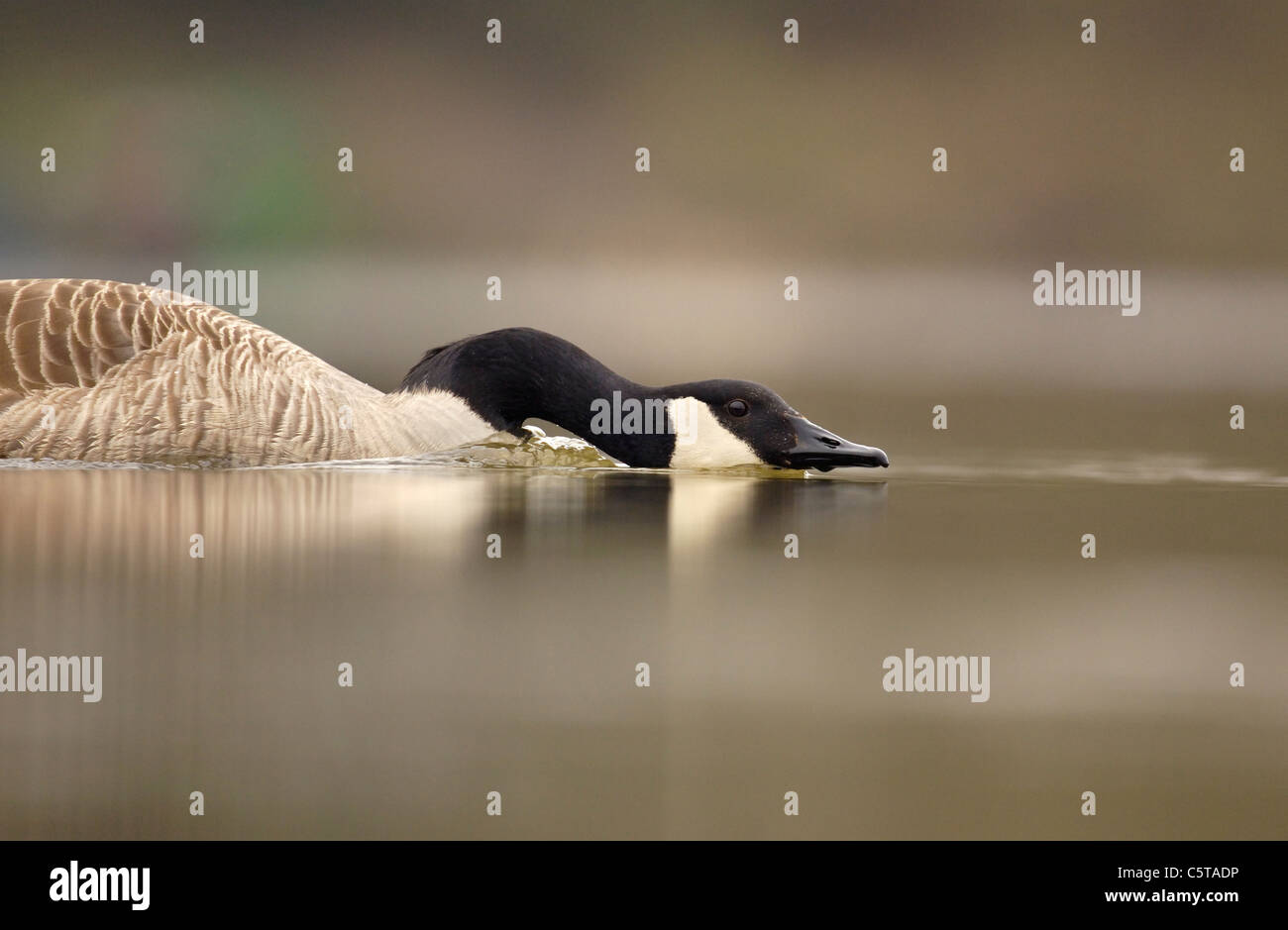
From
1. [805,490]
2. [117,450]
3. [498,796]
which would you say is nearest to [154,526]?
[117,450]

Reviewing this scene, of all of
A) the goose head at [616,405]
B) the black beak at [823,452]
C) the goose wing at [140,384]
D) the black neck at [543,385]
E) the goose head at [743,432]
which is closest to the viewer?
the goose wing at [140,384]

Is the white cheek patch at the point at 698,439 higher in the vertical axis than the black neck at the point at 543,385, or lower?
lower

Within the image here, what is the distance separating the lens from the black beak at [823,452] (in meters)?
6.19

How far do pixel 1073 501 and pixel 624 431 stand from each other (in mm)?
2158

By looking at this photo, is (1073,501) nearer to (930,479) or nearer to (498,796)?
(930,479)

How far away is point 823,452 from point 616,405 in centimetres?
109

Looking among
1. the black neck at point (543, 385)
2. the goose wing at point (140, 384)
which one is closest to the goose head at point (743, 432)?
the black neck at point (543, 385)

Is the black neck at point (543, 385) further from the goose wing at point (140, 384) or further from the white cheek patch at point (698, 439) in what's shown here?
the goose wing at point (140, 384)

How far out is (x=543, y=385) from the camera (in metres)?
6.79

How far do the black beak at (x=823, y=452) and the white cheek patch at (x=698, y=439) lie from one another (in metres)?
0.27

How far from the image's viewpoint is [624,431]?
263 inches

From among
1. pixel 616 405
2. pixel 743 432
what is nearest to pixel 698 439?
pixel 743 432

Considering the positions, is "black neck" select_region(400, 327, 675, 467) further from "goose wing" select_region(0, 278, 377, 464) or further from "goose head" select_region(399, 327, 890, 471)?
"goose wing" select_region(0, 278, 377, 464)

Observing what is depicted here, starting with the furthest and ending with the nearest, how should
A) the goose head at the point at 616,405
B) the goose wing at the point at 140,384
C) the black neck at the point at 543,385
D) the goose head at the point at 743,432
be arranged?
the black neck at the point at 543,385, the goose head at the point at 616,405, the goose head at the point at 743,432, the goose wing at the point at 140,384
